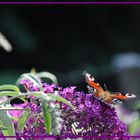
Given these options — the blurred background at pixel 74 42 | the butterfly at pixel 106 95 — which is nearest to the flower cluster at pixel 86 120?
the butterfly at pixel 106 95

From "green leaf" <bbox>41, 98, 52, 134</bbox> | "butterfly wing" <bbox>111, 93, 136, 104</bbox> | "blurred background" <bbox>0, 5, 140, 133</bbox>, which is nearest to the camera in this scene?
"green leaf" <bbox>41, 98, 52, 134</bbox>

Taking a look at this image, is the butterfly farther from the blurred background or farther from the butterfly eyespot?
the blurred background

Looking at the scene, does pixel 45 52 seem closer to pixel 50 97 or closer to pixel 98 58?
pixel 98 58

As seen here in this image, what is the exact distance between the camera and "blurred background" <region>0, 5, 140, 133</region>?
20.7 ft

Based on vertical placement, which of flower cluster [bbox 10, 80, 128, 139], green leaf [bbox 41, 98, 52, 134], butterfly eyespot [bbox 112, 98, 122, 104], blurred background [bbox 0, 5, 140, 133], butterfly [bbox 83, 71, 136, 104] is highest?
blurred background [bbox 0, 5, 140, 133]

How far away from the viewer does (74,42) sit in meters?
7.02

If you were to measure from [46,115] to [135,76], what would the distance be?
478cm

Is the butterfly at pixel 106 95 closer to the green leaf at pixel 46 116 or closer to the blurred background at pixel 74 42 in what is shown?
the green leaf at pixel 46 116

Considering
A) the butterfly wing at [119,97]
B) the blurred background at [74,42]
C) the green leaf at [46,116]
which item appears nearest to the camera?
the green leaf at [46,116]

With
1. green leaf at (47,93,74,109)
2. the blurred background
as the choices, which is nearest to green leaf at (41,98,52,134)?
green leaf at (47,93,74,109)

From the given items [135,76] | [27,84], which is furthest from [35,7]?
[27,84]

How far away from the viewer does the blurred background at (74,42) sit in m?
6.30

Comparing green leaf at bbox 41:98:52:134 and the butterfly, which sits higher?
the butterfly

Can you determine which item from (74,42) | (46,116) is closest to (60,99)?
(46,116)
